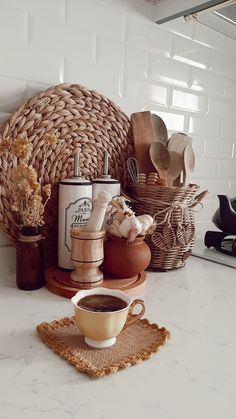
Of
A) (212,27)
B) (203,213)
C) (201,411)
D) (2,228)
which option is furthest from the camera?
(203,213)

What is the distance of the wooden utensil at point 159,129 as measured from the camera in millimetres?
1042

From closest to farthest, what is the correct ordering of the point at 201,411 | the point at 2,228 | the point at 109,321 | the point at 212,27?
the point at 201,411
the point at 109,321
the point at 2,228
the point at 212,27

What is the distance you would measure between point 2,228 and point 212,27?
1028 mm

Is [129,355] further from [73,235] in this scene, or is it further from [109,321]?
[73,235]

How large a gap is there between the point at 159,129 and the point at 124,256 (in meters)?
0.42

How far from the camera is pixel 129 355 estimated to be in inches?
21.1

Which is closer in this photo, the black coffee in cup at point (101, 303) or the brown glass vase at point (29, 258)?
the black coffee in cup at point (101, 303)

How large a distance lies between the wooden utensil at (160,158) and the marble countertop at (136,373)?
0.36 metres

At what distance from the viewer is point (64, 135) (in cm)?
91

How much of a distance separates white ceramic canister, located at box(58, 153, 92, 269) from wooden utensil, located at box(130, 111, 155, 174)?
0.67 feet

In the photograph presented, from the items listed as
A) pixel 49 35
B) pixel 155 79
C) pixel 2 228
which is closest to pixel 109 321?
pixel 2 228

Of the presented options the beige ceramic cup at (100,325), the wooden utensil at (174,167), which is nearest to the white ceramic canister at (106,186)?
the wooden utensil at (174,167)

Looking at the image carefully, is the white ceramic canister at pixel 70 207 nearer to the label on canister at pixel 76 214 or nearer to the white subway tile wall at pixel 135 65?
the label on canister at pixel 76 214

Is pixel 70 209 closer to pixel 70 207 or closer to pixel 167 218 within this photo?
pixel 70 207
